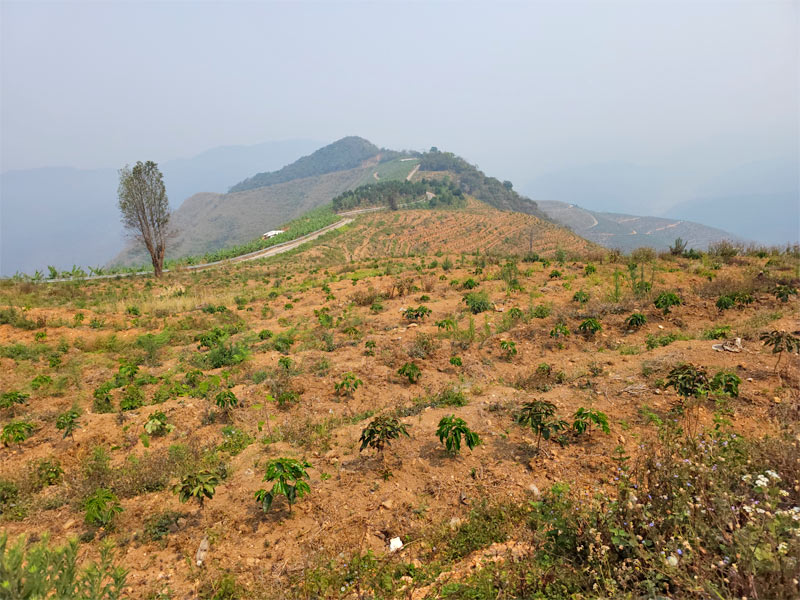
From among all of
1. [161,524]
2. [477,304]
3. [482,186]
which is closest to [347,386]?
[161,524]

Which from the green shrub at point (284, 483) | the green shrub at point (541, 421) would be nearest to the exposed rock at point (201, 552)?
the green shrub at point (284, 483)

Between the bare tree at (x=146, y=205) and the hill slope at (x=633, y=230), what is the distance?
329 feet

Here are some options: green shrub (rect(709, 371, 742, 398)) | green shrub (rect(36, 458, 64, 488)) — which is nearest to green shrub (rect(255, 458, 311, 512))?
green shrub (rect(36, 458, 64, 488))

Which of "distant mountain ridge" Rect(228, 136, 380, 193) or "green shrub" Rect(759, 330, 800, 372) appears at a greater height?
"distant mountain ridge" Rect(228, 136, 380, 193)

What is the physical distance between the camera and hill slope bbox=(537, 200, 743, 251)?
343 feet

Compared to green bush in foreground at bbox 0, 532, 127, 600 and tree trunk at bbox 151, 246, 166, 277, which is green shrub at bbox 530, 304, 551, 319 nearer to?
green bush in foreground at bbox 0, 532, 127, 600

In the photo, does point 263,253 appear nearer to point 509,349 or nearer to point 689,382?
point 509,349

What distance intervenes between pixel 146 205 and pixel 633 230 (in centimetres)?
14155

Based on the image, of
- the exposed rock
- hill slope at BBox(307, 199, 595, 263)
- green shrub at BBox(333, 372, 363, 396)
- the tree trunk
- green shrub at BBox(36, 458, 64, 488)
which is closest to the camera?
the exposed rock

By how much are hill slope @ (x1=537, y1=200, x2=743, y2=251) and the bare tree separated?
329 ft

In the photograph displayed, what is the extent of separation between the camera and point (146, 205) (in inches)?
1024

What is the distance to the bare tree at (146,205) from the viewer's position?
2528cm

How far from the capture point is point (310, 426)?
6.13 metres

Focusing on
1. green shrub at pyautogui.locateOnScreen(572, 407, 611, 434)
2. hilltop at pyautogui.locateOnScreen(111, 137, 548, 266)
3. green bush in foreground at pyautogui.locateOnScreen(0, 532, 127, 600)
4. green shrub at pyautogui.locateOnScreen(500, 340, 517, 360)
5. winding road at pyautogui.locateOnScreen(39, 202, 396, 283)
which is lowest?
green shrub at pyautogui.locateOnScreen(500, 340, 517, 360)
